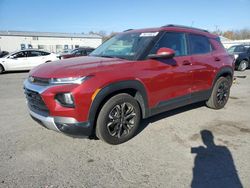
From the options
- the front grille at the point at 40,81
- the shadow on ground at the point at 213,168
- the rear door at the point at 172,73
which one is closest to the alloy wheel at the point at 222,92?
the rear door at the point at 172,73

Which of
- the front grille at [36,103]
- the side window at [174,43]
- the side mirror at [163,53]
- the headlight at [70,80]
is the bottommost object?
the front grille at [36,103]

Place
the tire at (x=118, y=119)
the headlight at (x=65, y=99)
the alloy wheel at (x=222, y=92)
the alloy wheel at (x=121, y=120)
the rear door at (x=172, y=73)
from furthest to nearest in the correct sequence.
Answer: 1. the alloy wheel at (x=222, y=92)
2. the rear door at (x=172, y=73)
3. the alloy wheel at (x=121, y=120)
4. the tire at (x=118, y=119)
5. the headlight at (x=65, y=99)

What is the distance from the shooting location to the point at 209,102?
5.94 m

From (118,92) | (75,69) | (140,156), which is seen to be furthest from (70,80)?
(140,156)

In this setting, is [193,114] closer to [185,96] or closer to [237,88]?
[185,96]

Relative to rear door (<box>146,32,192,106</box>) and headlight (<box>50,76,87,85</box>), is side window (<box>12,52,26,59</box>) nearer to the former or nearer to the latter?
rear door (<box>146,32,192,106</box>)

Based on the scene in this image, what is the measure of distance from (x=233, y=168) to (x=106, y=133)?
1843mm

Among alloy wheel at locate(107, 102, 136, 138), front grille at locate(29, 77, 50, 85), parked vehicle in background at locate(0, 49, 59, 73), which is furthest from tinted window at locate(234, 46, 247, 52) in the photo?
front grille at locate(29, 77, 50, 85)

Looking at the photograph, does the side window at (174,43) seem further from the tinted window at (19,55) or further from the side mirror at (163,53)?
the tinted window at (19,55)

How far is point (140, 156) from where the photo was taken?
11.9ft

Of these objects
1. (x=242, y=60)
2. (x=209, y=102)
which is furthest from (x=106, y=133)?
(x=242, y=60)

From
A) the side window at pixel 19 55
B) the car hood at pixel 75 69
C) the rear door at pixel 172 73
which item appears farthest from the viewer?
the side window at pixel 19 55

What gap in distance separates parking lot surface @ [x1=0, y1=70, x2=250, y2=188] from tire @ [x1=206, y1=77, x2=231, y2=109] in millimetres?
688

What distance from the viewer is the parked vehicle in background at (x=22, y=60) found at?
1470 cm
